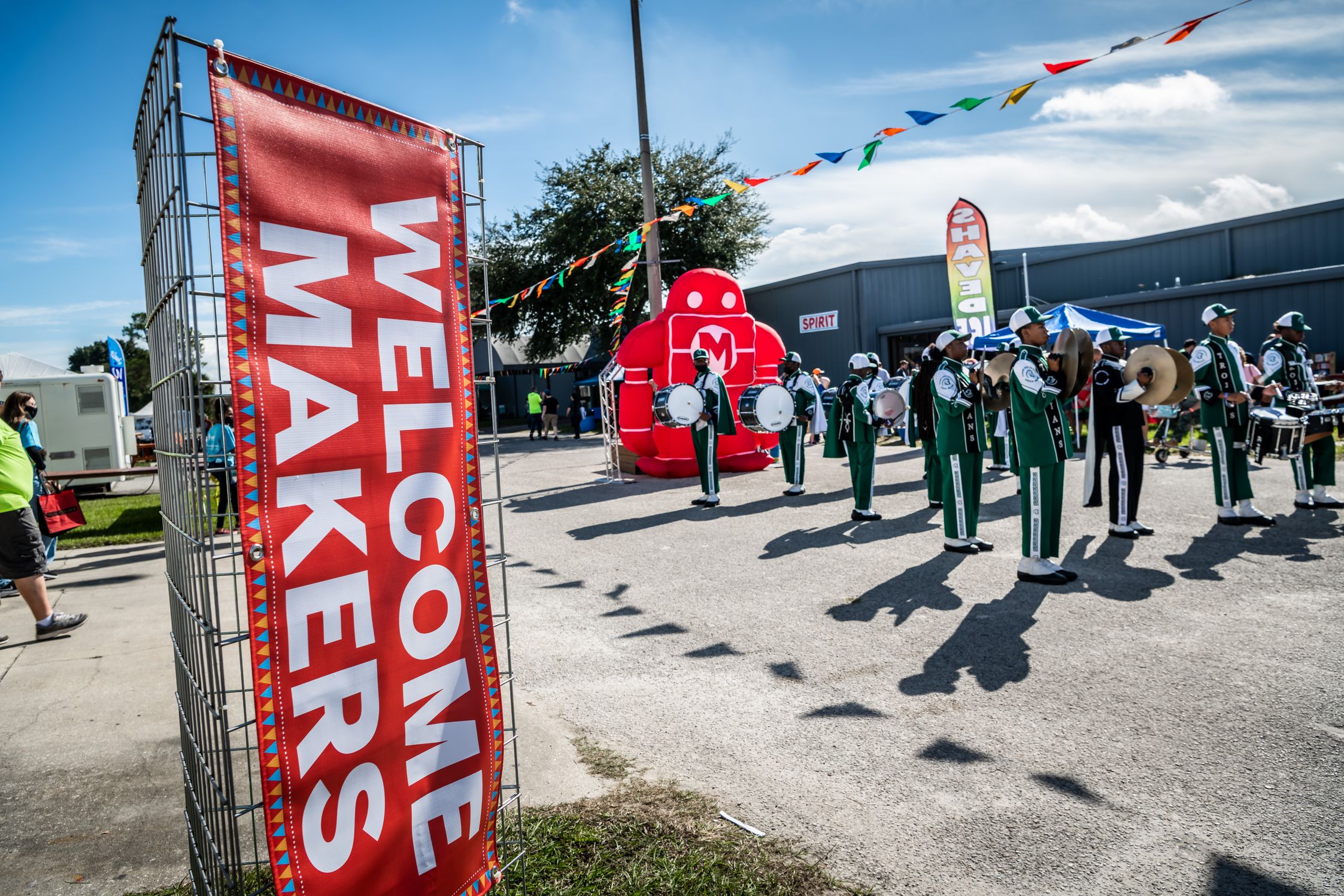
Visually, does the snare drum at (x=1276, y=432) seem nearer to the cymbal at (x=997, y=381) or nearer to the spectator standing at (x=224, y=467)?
the cymbal at (x=997, y=381)

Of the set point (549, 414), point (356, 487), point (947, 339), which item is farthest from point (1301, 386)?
point (549, 414)

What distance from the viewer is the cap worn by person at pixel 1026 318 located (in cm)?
661

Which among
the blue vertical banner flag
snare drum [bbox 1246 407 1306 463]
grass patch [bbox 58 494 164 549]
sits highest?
the blue vertical banner flag

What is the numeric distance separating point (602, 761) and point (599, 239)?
26622mm

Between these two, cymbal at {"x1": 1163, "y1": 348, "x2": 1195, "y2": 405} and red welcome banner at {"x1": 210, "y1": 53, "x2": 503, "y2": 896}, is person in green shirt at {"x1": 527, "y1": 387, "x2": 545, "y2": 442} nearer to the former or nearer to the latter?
cymbal at {"x1": 1163, "y1": 348, "x2": 1195, "y2": 405}

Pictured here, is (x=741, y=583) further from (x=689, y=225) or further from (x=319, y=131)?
(x=689, y=225)

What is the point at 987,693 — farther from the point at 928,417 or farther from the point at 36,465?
the point at 36,465

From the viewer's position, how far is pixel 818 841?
10.1 ft

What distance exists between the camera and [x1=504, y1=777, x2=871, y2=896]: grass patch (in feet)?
9.21

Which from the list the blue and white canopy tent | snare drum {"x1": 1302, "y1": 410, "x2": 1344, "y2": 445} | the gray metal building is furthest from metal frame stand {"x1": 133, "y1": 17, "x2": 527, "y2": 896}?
the gray metal building

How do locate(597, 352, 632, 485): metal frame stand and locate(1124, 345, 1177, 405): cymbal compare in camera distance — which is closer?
locate(1124, 345, 1177, 405): cymbal

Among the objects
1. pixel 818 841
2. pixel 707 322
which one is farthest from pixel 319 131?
pixel 707 322

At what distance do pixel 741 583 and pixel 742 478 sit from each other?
7.05 metres

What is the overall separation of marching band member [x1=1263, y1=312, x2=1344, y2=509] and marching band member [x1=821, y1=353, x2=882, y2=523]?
3.98m
